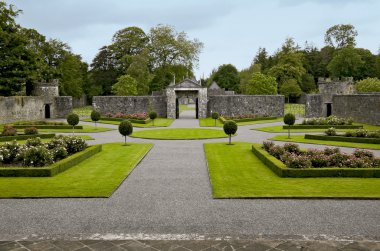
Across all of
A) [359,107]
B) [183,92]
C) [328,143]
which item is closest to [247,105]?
[183,92]

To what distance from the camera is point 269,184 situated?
12805mm

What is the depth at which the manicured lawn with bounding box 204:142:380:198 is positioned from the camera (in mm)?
11453

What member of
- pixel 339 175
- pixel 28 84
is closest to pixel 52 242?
pixel 339 175

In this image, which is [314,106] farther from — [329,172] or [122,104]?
[329,172]

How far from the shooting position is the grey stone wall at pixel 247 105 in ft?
159

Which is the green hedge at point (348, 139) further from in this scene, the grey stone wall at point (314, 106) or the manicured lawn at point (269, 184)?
the grey stone wall at point (314, 106)

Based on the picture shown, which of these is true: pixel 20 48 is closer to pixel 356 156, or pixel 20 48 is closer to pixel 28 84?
pixel 28 84

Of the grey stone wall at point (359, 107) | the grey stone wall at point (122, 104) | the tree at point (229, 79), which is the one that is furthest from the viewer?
the tree at point (229, 79)

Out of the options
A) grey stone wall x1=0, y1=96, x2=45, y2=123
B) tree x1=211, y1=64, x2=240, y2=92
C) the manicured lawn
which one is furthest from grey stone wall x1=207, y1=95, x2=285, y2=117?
tree x1=211, y1=64, x2=240, y2=92

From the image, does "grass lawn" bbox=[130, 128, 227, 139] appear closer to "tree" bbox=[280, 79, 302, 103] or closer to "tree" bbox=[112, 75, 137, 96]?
"tree" bbox=[112, 75, 137, 96]

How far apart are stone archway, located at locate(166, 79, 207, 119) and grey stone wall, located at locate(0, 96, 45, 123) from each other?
53.6 feet

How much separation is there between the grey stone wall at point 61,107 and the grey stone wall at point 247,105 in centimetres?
1886

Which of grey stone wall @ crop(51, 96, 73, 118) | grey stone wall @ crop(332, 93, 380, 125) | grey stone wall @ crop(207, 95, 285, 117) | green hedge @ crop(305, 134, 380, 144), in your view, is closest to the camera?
green hedge @ crop(305, 134, 380, 144)

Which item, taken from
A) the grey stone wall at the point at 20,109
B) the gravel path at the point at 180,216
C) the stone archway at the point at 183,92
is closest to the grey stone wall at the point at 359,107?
the stone archway at the point at 183,92
